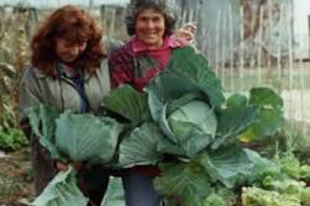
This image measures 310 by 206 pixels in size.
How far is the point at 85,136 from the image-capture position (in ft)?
9.68

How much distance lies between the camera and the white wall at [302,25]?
9.86 m

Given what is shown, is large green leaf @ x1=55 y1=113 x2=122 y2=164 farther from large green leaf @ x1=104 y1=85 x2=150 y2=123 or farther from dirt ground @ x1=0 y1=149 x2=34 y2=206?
dirt ground @ x1=0 y1=149 x2=34 y2=206

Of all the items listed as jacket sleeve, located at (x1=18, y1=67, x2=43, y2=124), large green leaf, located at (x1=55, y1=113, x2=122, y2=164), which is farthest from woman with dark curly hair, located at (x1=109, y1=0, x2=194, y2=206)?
jacket sleeve, located at (x1=18, y1=67, x2=43, y2=124)

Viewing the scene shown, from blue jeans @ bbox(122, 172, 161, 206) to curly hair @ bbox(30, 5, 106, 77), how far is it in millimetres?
486

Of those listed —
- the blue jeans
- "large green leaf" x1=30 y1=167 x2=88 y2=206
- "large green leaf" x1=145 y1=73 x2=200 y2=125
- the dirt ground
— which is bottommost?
the dirt ground

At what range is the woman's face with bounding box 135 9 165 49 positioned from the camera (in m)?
3.09

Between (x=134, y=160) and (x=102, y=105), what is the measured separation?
0.95 ft

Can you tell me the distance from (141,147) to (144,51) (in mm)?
426

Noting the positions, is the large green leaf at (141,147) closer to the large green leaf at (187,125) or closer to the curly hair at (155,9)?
the large green leaf at (187,125)

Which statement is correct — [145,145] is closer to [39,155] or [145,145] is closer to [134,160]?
[134,160]

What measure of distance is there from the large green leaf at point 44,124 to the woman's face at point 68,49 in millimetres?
218

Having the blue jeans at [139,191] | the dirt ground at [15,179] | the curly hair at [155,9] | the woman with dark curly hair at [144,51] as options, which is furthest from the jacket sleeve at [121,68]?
the dirt ground at [15,179]

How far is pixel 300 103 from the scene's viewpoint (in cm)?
667

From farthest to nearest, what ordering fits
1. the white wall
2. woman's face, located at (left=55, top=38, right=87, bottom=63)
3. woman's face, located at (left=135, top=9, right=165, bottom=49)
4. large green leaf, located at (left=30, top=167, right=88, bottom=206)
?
the white wall
woman's face, located at (left=135, top=9, right=165, bottom=49)
woman's face, located at (left=55, top=38, right=87, bottom=63)
large green leaf, located at (left=30, top=167, right=88, bottom=206)
